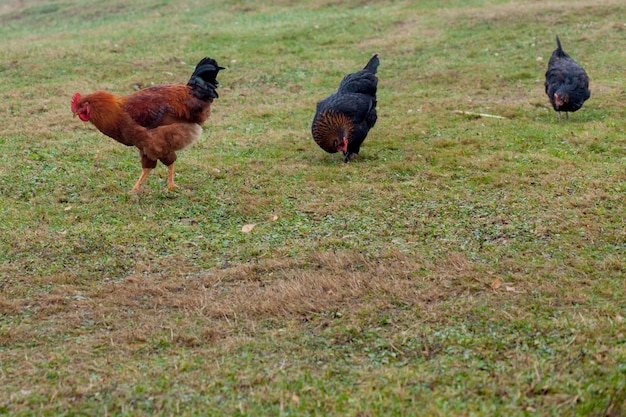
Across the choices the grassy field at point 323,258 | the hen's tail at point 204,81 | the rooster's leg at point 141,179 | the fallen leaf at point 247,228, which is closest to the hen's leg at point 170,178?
the grassy field at point 323,258

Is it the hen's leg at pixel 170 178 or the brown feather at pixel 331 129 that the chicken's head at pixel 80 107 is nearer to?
the hen's leg at pixel 170 178

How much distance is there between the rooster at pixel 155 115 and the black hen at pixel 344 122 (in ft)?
4.64

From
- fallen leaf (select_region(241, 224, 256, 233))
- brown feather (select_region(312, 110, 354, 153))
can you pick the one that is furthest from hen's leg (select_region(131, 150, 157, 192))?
brown feather (select_region(312, 110, 354, 153))

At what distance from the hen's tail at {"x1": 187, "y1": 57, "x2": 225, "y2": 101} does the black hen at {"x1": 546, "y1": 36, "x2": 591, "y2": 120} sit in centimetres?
495

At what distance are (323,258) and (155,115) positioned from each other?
2.75m

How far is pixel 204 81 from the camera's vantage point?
7379mm

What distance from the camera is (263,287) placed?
5.09 m

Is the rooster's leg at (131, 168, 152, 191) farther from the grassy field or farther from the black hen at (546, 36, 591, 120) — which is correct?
the black hen at (546, 36, 591, 120)

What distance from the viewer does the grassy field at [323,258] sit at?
3.70m

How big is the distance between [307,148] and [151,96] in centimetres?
243

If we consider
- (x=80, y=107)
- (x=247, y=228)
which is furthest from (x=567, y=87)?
(x=80, y=107)

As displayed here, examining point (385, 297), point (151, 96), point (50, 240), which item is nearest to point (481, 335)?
point (385, 297)

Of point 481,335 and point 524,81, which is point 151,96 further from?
point 524,81

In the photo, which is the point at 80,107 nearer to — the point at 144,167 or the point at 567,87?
the point at 144,167
